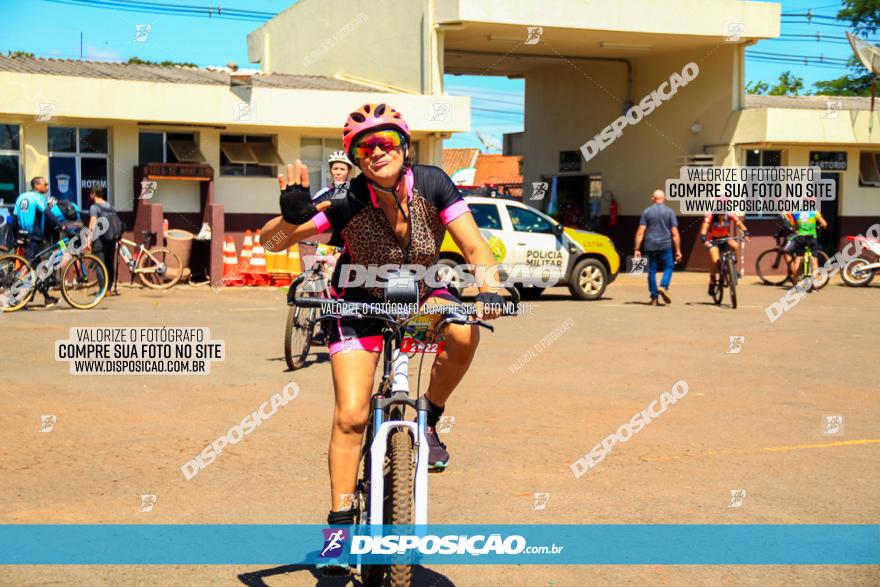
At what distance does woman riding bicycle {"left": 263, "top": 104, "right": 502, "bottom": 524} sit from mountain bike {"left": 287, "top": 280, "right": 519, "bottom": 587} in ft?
0.30

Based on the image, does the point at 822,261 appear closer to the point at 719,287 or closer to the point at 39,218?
the point at 719,287

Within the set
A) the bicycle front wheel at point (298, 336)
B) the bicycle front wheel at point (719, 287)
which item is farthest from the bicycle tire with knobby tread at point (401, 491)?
the bicycle front wheel at point (719, 287)

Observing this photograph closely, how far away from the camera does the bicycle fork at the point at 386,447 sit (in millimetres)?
4234

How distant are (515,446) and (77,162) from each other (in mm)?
18363

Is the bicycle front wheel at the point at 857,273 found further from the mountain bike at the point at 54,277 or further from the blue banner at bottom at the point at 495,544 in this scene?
the blue banner at bottom at the point at 495,544

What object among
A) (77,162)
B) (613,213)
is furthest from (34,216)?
(613,213)

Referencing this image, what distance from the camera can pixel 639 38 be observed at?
28.4 metres

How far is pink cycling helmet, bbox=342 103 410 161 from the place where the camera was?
480 cm

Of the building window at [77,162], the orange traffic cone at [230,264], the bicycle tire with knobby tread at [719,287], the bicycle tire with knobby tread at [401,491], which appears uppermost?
the building window at [77,162]

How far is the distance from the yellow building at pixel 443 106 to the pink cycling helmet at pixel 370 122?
19043 mm

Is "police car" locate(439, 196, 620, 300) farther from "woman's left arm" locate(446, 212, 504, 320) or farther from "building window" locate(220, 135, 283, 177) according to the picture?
"woman's left arm" locate(446, 212, 504, 320)

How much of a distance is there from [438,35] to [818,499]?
859 inches

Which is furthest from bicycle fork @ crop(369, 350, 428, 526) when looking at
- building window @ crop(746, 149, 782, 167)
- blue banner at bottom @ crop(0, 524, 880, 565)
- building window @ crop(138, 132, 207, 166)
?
building window @ crop(746, 149, 782, 167)

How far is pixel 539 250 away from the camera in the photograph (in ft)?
66.3
